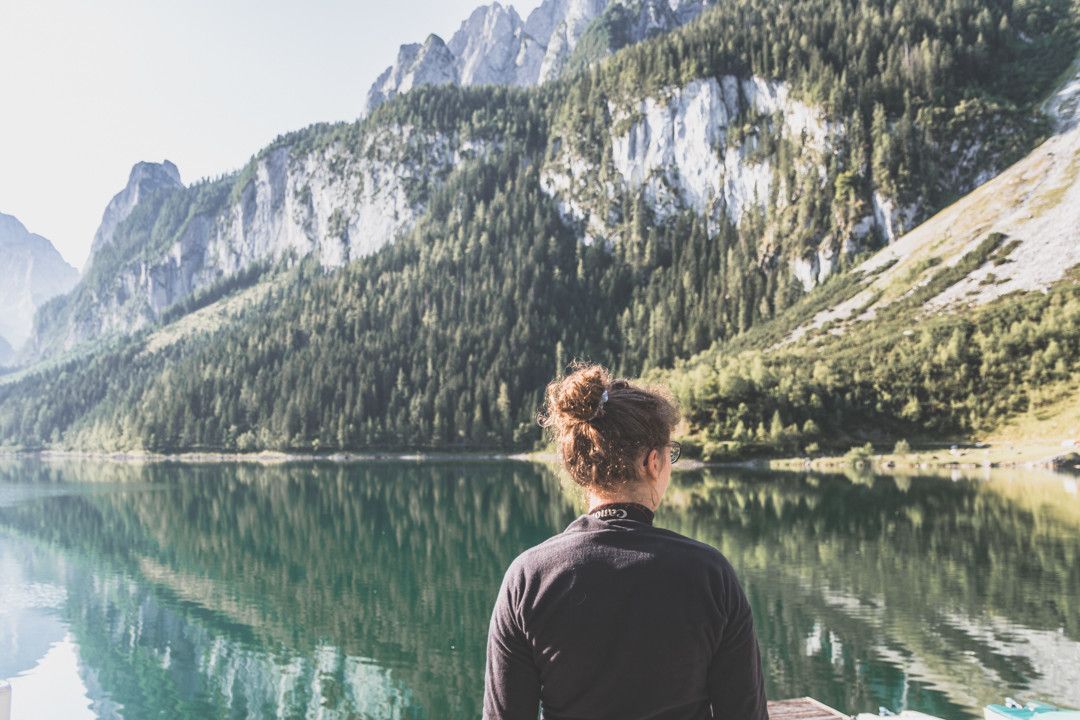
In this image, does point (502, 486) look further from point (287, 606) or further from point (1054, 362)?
point (1054, 362)

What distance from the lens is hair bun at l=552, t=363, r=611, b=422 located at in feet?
12.3

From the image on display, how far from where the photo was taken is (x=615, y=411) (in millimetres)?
3701

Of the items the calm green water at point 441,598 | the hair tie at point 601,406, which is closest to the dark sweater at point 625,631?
the hair tie at point 601,406

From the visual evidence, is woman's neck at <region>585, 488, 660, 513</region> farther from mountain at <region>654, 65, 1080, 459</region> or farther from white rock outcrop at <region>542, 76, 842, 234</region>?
white rock outcrop at <region>542, 76, 842, 234</region>

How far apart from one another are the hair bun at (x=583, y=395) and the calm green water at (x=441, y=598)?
18241 millimetres

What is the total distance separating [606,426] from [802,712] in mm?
10256

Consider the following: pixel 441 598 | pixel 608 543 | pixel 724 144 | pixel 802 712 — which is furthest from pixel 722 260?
pixel 608 543

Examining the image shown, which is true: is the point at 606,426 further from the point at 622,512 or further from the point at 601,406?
the point at 622,512

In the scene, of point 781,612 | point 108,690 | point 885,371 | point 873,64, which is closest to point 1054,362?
point 885,371

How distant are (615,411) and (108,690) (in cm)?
2852

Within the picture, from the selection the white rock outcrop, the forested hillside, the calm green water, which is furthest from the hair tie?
the white rock outcrop

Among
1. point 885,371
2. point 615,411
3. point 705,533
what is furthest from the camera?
point 885,371

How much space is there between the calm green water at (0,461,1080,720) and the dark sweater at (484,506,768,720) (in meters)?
17.7

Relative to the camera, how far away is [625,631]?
3418 millimetres
